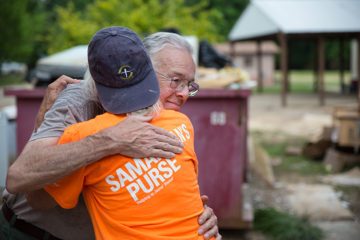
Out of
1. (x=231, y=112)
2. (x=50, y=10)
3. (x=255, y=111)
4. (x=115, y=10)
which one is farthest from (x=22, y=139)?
(x=50, y=10)

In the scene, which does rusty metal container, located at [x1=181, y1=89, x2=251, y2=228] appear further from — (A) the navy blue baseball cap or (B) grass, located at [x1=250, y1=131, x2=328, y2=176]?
(B) grass, located at [x1=250, y1=131, x2=328, y2=176]

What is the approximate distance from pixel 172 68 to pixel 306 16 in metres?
16.4

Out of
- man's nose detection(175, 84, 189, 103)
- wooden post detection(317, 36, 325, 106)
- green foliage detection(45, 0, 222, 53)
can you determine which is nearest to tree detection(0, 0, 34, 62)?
green foliage detection(45, 0, 222, 53)

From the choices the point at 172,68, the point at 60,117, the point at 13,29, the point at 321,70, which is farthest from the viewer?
the point at 13,29

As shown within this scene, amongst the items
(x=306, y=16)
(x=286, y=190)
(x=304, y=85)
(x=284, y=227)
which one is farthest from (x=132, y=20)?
(x=304, y=85)

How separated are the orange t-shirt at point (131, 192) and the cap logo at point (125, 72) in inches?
6.4

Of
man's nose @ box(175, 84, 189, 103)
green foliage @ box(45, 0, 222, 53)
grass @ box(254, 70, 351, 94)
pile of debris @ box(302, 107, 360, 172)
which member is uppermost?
green foliage @ box(45, 0, 222, 53)

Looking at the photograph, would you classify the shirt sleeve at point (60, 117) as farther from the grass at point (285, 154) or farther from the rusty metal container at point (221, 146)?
the grass at point (285, 154)

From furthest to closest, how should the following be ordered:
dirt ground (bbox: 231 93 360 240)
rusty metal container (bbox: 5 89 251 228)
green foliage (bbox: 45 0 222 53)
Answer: green foliage (bbox: 45 0 222 53)
dirt ground (bbox: 231 93 360 240)
rusty metal container (bbox: 5 89 251 228)

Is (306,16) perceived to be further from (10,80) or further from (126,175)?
(10,80)

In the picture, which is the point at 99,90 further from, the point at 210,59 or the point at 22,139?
the point at 210,59

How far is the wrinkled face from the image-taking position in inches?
72.8

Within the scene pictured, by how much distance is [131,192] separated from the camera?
1.40 m

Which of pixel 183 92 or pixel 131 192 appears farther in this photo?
pixel 183 92
